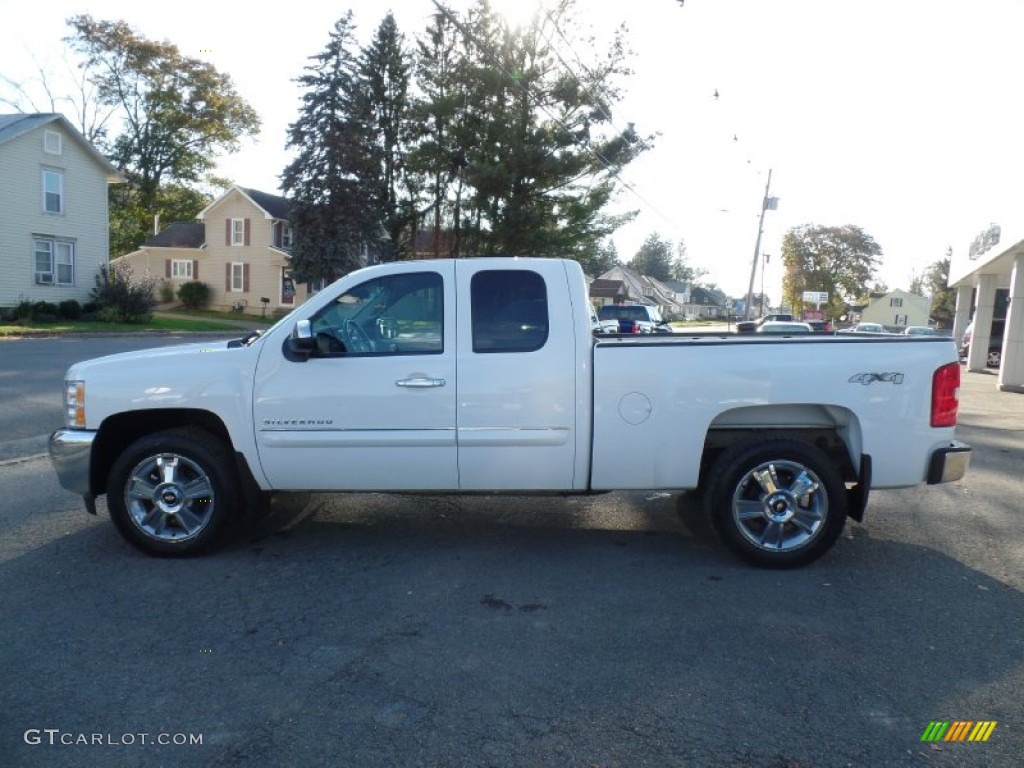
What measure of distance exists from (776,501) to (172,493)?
13.0ft

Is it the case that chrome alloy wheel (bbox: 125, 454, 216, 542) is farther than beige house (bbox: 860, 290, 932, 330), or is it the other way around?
beige house (bbox: 860, 290, 932, 330)

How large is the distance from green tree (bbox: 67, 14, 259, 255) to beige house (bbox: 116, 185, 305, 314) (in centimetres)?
A: 1135

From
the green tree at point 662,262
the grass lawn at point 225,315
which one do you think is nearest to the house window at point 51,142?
the grass lawn at point 225,315

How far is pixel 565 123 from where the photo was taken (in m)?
35.2

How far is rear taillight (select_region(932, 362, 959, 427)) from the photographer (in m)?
5.27

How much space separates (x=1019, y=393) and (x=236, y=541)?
767 inches

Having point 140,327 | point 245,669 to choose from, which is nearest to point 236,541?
point 245,669

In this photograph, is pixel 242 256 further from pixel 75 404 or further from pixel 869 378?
pixel 869 378

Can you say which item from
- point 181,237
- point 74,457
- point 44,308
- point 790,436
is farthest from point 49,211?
point 790,436

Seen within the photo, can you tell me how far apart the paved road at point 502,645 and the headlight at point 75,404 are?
887 millimetres

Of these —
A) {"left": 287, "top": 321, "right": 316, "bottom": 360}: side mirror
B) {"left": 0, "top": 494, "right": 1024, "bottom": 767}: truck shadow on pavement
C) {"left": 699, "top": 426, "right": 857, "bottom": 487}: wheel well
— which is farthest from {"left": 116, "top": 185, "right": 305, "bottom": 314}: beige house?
{"left": 699, "top": 426, "right": 857, "bottom": 487}: wheel well

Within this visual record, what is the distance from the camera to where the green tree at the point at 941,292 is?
8378 centimetres

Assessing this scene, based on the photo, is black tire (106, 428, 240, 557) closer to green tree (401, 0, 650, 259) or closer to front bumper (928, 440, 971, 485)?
front bumper (928, 440, 971, 485)

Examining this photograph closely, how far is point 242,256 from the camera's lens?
4753 cm
